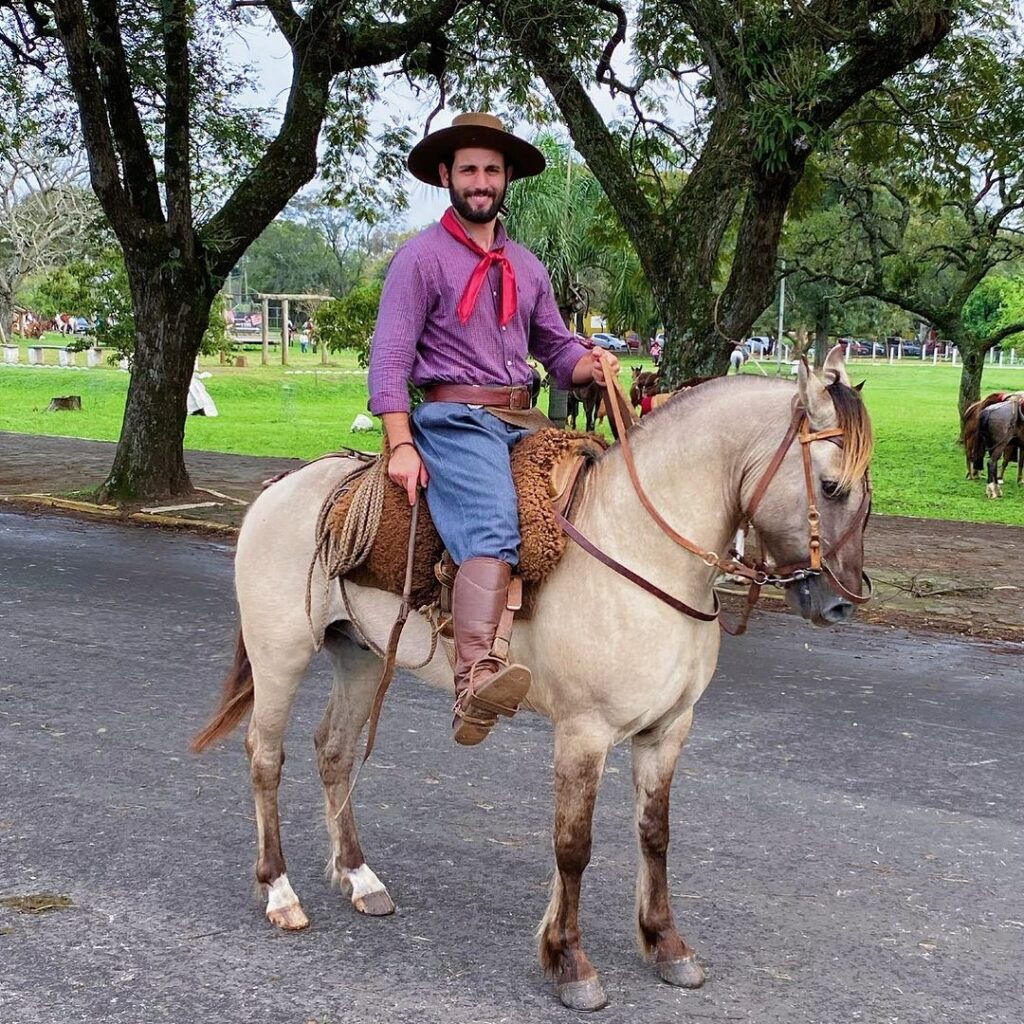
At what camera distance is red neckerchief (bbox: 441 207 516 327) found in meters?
3.63

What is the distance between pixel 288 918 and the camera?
391 centimetres

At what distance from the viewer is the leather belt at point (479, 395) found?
12.2 ft

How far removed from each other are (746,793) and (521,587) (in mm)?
2233

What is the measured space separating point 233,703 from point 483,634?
1.42 meters

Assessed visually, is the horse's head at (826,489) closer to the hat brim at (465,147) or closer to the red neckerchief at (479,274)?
the red neckerchief at (479,274)

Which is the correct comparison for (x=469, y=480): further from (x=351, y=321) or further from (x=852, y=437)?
(x=351, y=321)

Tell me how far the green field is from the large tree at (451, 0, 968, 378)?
19.8 feet

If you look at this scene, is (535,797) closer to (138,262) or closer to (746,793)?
(746,793)

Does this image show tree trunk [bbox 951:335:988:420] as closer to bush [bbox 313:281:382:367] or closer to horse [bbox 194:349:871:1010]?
bush [bbox 313:281:382:367]

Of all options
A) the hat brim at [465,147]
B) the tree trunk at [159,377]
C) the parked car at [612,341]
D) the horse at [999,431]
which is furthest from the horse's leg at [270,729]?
the parked car at [612,341]

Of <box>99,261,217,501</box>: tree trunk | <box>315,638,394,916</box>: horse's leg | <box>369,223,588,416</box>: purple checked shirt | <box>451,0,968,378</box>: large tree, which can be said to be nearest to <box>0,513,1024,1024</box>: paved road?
<box>315,638,394,916</box>: horse's leg

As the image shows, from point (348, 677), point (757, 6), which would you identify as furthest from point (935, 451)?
point (348, 677)

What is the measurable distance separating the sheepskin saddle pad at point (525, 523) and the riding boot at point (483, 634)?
119 millimetres

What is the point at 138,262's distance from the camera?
1239 centimetres
